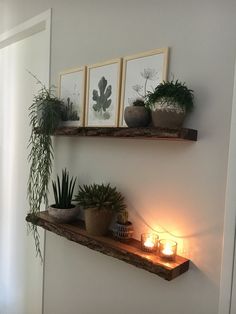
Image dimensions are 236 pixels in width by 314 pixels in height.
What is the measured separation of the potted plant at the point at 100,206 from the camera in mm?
1098

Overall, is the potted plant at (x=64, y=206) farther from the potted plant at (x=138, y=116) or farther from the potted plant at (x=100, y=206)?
the potted plant at (x=138, y=116)

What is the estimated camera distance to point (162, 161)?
1.04 metres

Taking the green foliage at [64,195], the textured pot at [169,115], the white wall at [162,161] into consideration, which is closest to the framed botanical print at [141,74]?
the white wall at [162,161]

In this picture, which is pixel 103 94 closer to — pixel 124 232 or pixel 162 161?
pixel 162 161

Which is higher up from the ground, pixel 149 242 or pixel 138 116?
pixel 138 116

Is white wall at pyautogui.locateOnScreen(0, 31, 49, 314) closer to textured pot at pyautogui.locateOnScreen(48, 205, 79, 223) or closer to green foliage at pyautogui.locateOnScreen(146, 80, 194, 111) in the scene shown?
textured pot at pyautogui.locateOnScreen(48, 205, 79, 223)

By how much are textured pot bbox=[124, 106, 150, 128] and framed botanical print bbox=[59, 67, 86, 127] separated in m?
0.39

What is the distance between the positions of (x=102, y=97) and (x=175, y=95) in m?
0.43

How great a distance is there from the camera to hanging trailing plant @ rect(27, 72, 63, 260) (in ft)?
4.32

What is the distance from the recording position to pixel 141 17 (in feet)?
3.60

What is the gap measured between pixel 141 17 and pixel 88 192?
0.76m

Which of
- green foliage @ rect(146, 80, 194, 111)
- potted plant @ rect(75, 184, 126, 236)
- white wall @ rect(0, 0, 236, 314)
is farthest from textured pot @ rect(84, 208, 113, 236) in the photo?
green foliage @ rect(146, 80, 194, 111)

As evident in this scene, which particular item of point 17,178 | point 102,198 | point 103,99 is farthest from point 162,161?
point 17,178

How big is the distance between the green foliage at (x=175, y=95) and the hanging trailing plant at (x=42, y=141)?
0.59 meters
